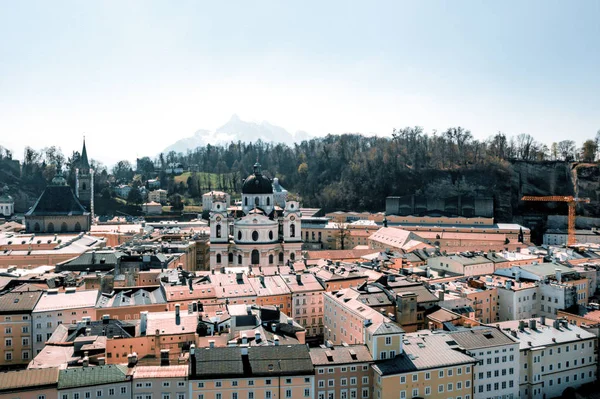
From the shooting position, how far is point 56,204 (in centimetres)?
7469

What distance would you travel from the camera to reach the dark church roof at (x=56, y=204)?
7375 centimetres

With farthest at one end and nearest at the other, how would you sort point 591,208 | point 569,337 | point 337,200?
point 337,200, point 591,208, point 569,337

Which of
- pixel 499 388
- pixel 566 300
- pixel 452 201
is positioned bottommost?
pixel 499 388

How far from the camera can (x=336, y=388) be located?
27000 mm

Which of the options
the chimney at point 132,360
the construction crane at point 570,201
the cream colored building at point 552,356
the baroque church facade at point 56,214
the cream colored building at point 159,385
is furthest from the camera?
the construction crane at point 570,201

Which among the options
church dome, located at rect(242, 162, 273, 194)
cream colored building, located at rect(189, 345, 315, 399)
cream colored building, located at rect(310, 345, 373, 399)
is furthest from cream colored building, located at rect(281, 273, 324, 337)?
church dome, located at rect(242, 162, 273, 194)

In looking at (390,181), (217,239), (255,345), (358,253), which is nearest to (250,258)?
(217,239)

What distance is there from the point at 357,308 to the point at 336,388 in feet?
24.5

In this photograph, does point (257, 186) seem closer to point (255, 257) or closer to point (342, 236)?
point (255, 257)

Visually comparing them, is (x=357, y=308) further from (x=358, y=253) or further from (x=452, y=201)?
(x=452, y=201)

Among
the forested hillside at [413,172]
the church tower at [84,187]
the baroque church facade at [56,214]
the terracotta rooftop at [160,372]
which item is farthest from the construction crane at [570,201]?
the church tower at [84,187]

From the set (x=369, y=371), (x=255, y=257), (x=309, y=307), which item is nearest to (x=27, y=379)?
(x=369, y=371)

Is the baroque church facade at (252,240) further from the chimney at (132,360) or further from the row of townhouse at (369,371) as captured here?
the chimney at (132,360)

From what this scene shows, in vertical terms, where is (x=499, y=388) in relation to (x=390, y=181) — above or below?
below
